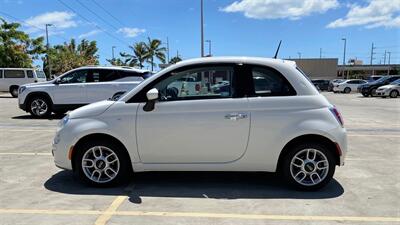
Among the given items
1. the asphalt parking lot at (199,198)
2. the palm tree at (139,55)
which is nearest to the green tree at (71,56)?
the palm tree at (139,55)

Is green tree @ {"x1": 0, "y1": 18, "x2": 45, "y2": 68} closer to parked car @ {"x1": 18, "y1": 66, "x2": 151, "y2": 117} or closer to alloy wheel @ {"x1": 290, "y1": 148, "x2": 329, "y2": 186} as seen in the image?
parked car @ {"x1": 18, "y1": 66, "x2": 151, "y2": 117}

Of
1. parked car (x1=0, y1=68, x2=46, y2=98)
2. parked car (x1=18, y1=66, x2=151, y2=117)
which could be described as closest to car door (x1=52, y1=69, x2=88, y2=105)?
parked car (x1=18, y1=66, x2=151, y2=117)

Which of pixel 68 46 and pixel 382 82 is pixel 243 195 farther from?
pixel 68 46

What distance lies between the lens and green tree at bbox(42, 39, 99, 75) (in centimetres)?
6279

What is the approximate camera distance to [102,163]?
5.91 meters

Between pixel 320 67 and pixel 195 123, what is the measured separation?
7659cm

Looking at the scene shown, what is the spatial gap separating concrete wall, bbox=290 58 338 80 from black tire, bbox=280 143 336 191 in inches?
2932

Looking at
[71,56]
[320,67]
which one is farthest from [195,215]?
[320,67]

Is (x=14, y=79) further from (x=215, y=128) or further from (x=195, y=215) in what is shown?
(x=195, y=215)

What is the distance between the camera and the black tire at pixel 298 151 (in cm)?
569

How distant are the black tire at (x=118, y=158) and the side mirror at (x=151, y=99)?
64 cm

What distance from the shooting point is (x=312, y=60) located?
257 ft

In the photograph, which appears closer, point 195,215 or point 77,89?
point 195,215

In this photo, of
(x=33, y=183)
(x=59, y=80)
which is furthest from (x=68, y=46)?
(x=33, y=183)
